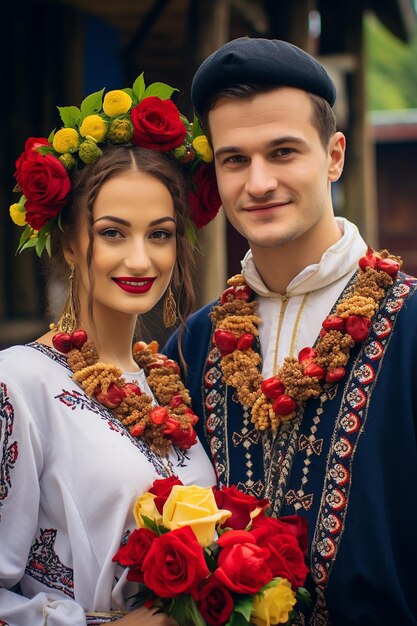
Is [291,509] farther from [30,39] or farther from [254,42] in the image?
[30,39]

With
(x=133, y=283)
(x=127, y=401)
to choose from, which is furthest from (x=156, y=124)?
(x=127, y=401)

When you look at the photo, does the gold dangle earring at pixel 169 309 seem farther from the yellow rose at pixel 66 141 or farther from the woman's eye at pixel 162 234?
the yellow rose at pixel 66 141

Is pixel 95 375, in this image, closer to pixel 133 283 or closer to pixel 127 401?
pixel 127 401

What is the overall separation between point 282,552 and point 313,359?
605 mm

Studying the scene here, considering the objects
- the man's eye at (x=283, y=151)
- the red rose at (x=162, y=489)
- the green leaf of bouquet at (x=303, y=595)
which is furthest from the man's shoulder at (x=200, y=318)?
the green leaf of bouquet at (x=303, y=595)

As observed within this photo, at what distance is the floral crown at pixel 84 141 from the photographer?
2793mm

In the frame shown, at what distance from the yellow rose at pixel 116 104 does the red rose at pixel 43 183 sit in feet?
0.71

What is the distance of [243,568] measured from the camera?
7.67 feet

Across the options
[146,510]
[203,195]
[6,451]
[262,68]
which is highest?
[262,68]

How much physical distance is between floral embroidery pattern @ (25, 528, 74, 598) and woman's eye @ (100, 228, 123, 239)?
2.66 ft

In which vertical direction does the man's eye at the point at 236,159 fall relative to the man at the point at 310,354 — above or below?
above

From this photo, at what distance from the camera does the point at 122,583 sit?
2.56 m

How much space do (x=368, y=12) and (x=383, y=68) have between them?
3112 centimetres

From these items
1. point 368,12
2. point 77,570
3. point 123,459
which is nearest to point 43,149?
point 123,459
